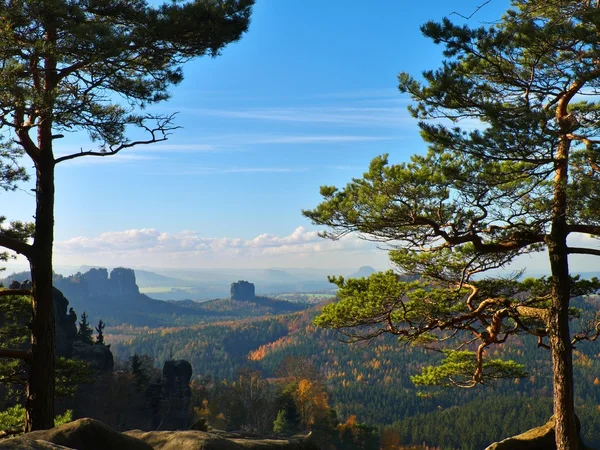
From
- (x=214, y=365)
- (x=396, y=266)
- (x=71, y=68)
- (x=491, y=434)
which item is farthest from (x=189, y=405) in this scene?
(x=214, y=365)

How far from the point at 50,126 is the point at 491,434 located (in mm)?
89821

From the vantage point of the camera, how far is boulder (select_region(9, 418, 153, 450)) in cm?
620

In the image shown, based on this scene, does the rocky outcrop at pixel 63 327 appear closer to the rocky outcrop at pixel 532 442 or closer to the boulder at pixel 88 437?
the rocky outcrop at pixel 532 442

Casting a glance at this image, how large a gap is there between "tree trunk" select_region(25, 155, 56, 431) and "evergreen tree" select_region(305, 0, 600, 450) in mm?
Answer: 5315

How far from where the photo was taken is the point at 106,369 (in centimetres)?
3988

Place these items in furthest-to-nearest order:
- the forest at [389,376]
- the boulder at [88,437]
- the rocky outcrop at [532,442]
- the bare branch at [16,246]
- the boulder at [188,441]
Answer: the forest at [389,376], the rocky outcrop at [532,442], the bare branch at [16,246], the boulder at [188,441], the boulder at [88,437]

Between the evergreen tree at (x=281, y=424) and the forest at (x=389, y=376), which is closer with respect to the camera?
the evergreen tree at (x=281, y=424)

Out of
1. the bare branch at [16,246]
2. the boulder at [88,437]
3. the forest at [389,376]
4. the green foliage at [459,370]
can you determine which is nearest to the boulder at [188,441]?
the boulder at [88,437]

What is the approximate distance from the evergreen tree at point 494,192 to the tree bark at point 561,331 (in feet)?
0.07

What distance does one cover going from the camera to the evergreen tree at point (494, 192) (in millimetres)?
9039

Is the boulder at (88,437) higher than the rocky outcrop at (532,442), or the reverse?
the boulder at (88,437)

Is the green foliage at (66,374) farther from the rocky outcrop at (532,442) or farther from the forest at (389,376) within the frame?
the forest at (389,376)

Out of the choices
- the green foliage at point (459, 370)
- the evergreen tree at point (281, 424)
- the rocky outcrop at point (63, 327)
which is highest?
the green foliage at point (459, 370)

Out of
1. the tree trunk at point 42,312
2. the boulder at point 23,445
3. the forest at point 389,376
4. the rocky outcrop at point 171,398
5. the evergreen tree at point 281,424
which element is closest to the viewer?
the boulder at point 23,445
